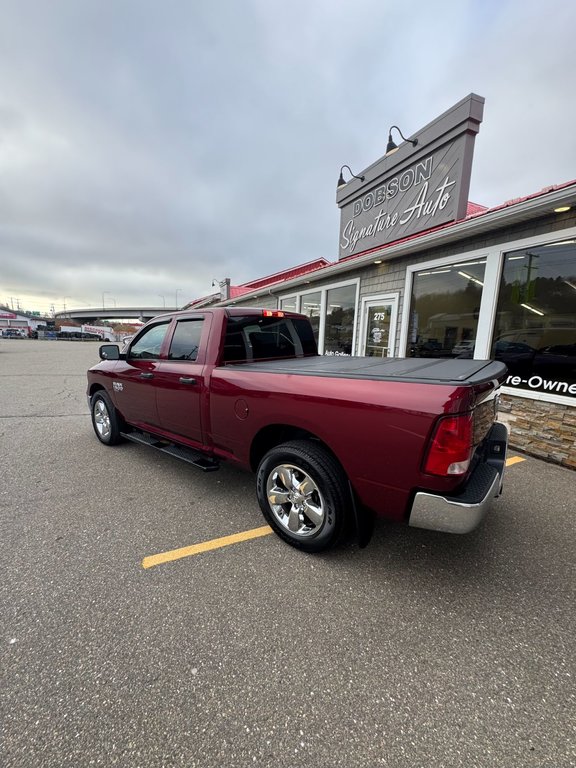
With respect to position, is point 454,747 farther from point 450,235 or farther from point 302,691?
point 450,235

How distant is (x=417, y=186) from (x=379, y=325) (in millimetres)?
2862

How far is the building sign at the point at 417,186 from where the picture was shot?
6324mm

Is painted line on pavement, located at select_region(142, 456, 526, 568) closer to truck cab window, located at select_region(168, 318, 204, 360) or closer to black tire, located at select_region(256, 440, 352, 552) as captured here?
black tire, located at select_region(256, 440, 352, 552)

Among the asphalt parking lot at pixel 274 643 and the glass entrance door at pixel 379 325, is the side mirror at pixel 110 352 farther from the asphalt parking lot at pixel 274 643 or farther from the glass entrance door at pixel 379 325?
the glass entrance door at pixel 379 325

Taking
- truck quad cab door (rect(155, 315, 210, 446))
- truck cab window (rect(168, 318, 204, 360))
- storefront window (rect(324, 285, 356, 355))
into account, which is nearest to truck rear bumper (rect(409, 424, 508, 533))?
truck quad cab door (rect(155, 315, 210, 446))

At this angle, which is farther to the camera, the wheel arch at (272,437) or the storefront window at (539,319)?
the storefront window at (539,319)

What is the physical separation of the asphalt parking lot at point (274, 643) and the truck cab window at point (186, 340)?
1479 millimetres

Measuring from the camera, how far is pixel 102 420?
5.04 m

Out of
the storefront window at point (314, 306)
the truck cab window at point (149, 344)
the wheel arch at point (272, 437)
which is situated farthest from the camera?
A: the storefront window at point (314, 306)

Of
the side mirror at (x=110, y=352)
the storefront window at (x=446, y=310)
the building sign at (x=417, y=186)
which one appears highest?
Answer: the building sign at (x=417, y=186)

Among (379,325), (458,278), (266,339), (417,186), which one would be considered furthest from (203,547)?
(417,186)

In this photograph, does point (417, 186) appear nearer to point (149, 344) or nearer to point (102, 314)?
point (149, 344)

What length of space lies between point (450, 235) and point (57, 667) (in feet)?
21.2

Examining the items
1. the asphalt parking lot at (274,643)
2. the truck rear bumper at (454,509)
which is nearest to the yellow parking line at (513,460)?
the asphalt parking lot at (274,643)
